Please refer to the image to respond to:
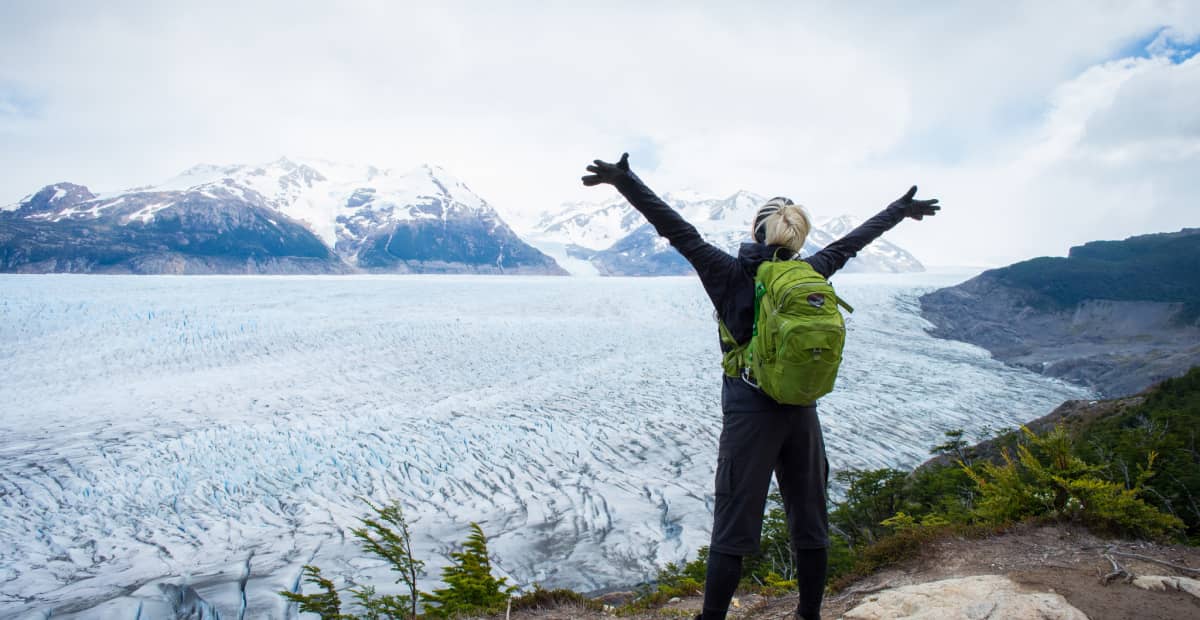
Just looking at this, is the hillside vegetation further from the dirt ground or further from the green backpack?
the green backpack

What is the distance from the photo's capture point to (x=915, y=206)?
3.19m

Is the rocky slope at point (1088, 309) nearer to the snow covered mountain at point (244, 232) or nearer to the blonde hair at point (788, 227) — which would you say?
the blonde hair at point (788, 227)

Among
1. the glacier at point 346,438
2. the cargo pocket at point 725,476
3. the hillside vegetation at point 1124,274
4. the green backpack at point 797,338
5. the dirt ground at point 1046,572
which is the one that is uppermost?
the hillside vegetation at point 1124,274

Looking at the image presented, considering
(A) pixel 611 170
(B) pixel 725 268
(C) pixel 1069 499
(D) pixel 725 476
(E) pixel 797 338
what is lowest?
(C) pixel 1069 499

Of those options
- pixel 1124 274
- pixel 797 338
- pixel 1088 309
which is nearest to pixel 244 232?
pixel 1088 309

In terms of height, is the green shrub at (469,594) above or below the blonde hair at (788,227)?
below

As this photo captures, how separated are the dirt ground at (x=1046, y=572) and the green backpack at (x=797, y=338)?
1535 mm

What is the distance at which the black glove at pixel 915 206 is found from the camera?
3.11 metres

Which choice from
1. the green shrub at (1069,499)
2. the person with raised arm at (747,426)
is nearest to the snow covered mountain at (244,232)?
the person with raised arm at (747,426)

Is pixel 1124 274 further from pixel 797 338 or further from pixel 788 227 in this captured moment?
pixel 797 338

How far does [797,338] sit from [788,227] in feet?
1.73

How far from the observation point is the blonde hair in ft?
7.56

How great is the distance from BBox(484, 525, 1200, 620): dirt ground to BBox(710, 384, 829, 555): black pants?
35.9 inches

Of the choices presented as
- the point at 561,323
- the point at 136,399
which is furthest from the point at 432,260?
the point at 136,399
